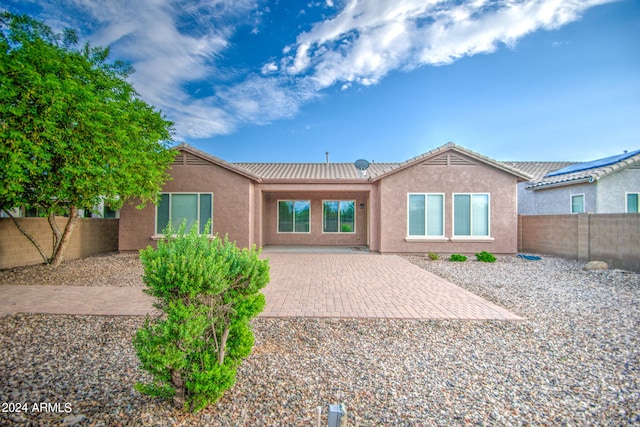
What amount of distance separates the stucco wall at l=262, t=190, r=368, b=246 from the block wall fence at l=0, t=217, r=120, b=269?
24.3 feet

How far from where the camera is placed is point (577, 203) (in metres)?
13.7

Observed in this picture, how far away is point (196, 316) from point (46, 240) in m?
12.2

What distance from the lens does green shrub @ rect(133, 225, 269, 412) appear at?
2.17m

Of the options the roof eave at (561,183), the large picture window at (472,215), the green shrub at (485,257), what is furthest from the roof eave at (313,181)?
the roof eave at (561,183)

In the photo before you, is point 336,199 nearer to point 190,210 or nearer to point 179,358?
point 190,210

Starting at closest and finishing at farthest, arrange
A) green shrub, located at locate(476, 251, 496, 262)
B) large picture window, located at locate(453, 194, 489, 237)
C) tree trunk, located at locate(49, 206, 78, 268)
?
tree trunk, located at locate(49, 206, 78, 268) < green shrub, located at locate(476, 251, 496, 262) < large picture window, located at locate(453, 194, 489, 237)

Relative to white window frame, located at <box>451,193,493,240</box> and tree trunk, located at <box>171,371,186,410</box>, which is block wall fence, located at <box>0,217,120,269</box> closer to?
tree trunk, located at <box>171,371,186,410</box>

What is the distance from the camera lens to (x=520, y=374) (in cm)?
325

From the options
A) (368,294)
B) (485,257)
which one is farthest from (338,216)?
(368,294)

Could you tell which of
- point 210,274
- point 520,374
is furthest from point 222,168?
point 520,374

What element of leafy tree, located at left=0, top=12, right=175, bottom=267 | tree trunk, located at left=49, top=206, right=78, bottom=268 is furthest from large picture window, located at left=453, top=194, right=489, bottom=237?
tree trunk, located at left=49, top=206, right=78, bottom=268

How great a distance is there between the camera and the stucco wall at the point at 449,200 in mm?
12500

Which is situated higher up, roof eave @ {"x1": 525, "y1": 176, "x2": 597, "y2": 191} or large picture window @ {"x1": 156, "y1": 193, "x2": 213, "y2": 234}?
roof eave @ {"x1": 525, "y1": 176, "x2": 597, "y2": 191}

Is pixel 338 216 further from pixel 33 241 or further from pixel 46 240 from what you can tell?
pixel 33 241
